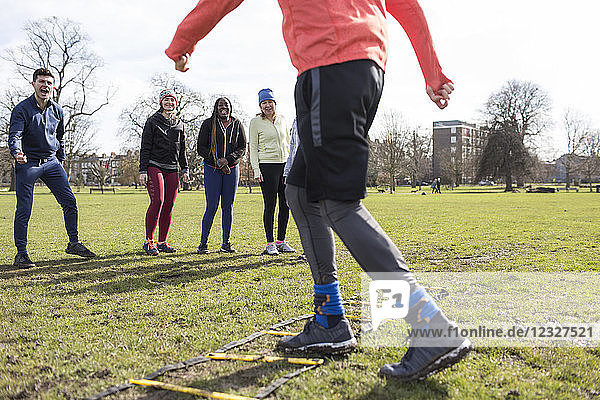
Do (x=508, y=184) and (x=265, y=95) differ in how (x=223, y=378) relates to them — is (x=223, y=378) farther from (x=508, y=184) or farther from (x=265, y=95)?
(x=508, y=184)

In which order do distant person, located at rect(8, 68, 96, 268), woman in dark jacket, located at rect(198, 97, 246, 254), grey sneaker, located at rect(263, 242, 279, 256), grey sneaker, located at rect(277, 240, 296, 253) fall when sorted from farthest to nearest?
1. woman in dark jacket, located at rect(198, 97, 246, 254)
2. grey sneaker, located at rect(277, 240, 296, 253)
3. grey sneaker, located at rect(263, 242, 279, 256)
4. distant person, located at rect(8, 68, 96, 268)

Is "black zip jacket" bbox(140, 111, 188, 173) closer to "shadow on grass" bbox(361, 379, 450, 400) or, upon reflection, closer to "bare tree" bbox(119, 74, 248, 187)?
"shadow on grass" bbox(361, 379, 450, 400)

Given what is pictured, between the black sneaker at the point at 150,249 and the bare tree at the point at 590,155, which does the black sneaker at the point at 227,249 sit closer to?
the black sneaker at the point at 150,249

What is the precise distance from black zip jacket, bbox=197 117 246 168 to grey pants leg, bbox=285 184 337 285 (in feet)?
14.6

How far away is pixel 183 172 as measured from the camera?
743 cm

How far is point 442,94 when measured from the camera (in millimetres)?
2625

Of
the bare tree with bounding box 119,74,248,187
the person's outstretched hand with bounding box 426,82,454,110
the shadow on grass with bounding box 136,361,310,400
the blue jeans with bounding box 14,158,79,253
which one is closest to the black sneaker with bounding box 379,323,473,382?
the shadow on grass with bounding box 136,361,310,400

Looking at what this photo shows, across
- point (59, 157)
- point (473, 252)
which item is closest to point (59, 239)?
point (59, 157)

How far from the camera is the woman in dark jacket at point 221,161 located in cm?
681

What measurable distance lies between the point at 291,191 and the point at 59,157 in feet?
15.9

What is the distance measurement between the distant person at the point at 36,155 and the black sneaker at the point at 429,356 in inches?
193

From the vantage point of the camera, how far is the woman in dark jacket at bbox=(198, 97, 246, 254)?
6812 mm

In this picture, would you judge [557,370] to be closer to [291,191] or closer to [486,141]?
[291,191]

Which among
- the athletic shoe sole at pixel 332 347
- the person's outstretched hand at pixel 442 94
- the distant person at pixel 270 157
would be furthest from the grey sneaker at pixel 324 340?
the distant person at pixel 270 157
